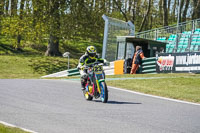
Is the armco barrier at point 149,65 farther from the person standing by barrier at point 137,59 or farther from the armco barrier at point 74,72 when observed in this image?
the armco barrier at point 74,72

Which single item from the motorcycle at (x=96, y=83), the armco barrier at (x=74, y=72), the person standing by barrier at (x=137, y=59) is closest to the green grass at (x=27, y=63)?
the armco barrier at (x=74, y=72)

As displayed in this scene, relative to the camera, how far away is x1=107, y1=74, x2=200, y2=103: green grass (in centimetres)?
1389

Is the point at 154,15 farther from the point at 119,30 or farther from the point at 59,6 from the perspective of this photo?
the point at 119,30

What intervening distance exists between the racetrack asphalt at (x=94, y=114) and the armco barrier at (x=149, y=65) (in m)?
10.2

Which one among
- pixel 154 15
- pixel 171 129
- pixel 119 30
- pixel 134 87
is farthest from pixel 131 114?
pixel 154 15

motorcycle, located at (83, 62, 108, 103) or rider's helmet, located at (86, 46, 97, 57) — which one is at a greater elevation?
rider's helmet, located at (86, 46, 97, 57)

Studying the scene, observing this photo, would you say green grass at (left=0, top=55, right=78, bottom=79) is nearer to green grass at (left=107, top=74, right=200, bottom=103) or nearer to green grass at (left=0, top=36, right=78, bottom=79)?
green grass at (left=0, top=36, right=78, bottom=79)

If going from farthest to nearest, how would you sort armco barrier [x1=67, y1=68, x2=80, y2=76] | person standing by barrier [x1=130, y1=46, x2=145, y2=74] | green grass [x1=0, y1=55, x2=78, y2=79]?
green grass [x1=0, y1=55, x2=78, y2=79], armco barrier [x1=67, y1=68, x2=80, y2=76], person standing by barrier [x1=130, y1=46, x2=145, y2=74]

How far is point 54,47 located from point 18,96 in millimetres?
26990

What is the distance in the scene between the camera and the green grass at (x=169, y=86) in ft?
45.6

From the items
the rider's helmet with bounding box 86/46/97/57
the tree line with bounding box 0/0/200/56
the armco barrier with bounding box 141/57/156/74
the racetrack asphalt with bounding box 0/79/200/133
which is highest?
the tree line with bounding box 0/0/200/56

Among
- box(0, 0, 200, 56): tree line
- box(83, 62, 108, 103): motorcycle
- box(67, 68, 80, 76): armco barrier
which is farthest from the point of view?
box(0, 0, 200, 56): tree line

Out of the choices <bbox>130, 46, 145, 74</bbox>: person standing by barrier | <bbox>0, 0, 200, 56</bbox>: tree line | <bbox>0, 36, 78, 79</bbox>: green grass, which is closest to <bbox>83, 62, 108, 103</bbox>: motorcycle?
<bbox>130, 46, 145, 74</bbox>: person standing by barrier

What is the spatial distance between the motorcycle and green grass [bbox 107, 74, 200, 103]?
327 centimetres
